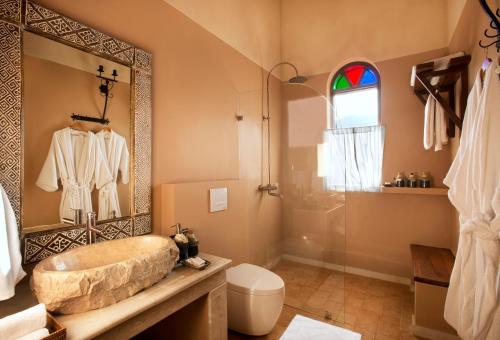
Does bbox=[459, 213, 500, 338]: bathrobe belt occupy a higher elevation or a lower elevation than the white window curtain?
lower

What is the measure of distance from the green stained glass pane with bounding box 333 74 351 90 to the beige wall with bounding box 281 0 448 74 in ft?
0.56

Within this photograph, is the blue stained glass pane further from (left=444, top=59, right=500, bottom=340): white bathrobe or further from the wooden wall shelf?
(left=444, top=59, right=500, bottom=340): white bathrobe

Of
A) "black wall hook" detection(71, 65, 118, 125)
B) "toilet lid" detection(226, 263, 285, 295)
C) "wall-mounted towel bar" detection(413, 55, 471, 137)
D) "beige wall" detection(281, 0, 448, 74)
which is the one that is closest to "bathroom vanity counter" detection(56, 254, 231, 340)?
"toilet lid" detection(226, 263, 285, 295)

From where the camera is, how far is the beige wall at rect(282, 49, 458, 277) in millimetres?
2617

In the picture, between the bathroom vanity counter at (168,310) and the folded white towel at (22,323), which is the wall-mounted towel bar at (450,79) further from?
the folded white towel at (22,323)

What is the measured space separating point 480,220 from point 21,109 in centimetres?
231

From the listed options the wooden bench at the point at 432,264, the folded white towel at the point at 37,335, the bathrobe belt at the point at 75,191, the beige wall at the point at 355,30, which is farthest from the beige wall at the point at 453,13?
the folded white towel at the point at 37,335

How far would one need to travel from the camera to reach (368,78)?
9.82 ft

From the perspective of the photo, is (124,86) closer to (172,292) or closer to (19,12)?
(19,12)

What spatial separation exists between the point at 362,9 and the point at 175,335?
372 centimetres

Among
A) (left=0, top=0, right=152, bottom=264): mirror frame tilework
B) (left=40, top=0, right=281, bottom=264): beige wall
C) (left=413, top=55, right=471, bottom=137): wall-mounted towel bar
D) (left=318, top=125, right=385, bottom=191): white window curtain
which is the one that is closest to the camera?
(left=0, top=0, right=152, bottom=264): mirror frame tilework

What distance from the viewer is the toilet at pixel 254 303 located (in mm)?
1800

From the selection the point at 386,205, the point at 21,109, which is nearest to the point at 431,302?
the point at 386,205

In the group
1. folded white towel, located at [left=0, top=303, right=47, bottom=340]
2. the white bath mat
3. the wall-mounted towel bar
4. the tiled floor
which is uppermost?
the wall-mounted towel bar
